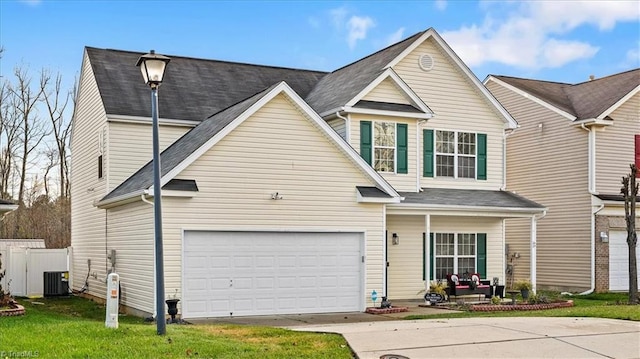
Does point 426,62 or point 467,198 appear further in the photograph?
point 426,62

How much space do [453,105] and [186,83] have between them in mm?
8906

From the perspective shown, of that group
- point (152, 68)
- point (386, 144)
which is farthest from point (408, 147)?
point (152, 68)

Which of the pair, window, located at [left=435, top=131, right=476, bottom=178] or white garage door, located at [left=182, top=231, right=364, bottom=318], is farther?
window, located at [left=435, top=131, right=476, bottom=178]

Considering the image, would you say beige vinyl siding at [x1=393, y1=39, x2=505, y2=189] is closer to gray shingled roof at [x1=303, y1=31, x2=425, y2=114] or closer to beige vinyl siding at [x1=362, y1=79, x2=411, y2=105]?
gray shingled roof at [x1=303, y1=31, x2=425, y2=114]

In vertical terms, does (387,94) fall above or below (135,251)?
above

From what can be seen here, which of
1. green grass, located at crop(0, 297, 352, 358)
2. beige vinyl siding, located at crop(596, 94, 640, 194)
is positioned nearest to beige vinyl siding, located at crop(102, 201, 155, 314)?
green grass, located at crop(0, 297, 352, 358)

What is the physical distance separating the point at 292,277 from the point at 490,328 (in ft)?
20.8

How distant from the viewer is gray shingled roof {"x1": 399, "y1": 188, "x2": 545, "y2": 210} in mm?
23064

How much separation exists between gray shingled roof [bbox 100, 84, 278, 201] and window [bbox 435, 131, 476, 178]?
760 centimetres

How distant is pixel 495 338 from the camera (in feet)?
43.3

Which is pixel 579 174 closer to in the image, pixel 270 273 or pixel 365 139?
pixel 365 139

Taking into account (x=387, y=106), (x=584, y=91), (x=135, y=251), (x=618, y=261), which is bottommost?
(x=618, y=261)

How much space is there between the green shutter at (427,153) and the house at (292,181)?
0.05m

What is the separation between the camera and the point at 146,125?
2345 cm
